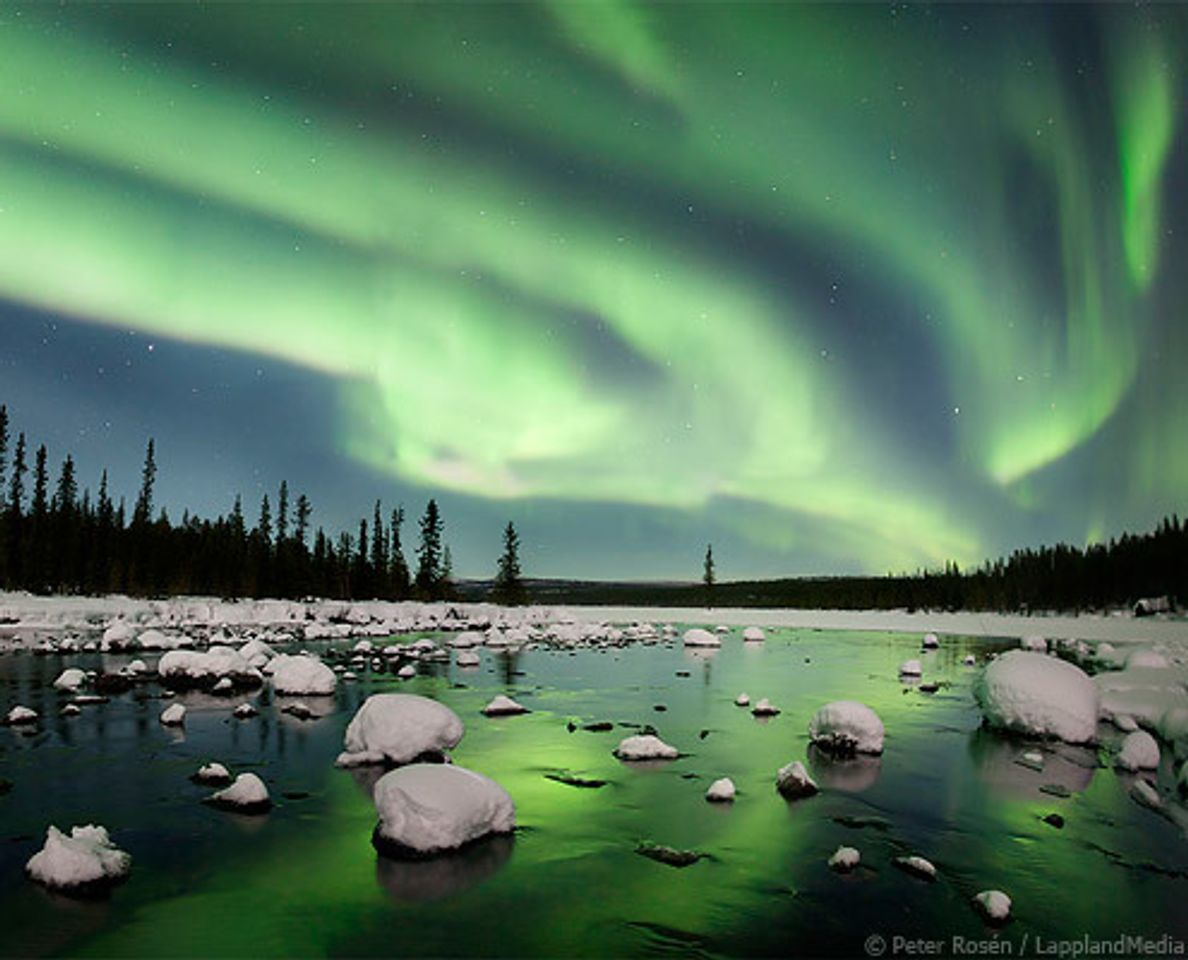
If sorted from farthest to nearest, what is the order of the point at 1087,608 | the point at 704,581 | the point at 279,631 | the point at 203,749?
the point at 704,581 < the point at 1087,608 < the point at 279,631 < the point at 203,749

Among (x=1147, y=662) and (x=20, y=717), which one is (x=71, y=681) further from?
(x=1147, y=662)

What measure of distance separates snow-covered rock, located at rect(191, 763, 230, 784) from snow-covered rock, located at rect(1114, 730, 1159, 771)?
53.4ft

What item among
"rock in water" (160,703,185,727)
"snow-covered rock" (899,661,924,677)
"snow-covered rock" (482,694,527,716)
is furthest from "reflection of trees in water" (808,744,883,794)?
"snow-covered rock" (899,661,924,677)

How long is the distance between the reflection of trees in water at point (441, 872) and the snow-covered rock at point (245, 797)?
3007mm

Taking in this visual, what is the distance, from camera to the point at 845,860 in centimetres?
870

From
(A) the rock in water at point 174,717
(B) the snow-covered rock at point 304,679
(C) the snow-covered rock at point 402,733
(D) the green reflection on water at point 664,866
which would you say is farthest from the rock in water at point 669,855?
(B) the snow-covered rock at point 304,679

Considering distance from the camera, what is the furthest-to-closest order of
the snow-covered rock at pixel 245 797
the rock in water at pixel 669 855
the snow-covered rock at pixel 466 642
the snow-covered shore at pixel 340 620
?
1. the snow-covered shore at pixel 340 620
2. the snow-covered rock at pixel 466 642
3. the snow-covered rock at pixel 245 797
4. the rock in water at pixel 669 855

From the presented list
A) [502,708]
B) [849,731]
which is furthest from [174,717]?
[849,731]

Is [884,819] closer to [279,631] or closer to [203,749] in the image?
[203,749]

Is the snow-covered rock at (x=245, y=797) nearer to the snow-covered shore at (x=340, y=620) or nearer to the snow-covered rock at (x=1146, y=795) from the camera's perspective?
the snow-covered rock at (x=1146, y=795)

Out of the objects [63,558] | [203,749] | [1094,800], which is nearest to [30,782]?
[203,749]

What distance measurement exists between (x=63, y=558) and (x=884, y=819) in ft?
299

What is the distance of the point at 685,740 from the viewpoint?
53.3 ft

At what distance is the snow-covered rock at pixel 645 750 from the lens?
1425 cm
